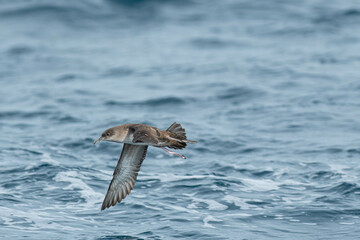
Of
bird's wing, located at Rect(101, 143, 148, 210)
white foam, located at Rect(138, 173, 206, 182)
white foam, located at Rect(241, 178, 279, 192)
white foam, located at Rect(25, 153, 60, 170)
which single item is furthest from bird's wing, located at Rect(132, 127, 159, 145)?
white foam, located at Rect(25, 153, 60, 170)

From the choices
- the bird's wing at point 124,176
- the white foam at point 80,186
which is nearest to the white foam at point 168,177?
the white foam at point 80,186

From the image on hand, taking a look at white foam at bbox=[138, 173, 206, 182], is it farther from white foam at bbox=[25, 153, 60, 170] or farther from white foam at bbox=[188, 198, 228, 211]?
white foam at bbox=[25, 153, 60, 170]

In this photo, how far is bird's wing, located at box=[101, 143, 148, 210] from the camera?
9.62 metres

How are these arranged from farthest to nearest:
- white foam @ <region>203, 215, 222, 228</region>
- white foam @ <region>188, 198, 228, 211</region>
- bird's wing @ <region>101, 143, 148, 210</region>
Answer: white foam @ <region>188, 198, 228, 211</region>, white foam @ <region>203, 215, 222, 228</region>, bird's wing @ <region>101, 143, 148, 210</region>

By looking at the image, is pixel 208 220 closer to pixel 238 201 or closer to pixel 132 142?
pixel 238 201

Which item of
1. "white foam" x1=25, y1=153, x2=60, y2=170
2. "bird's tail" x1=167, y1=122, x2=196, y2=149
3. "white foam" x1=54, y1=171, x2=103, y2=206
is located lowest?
"white foam" x1=54, y1=171, x2=103, y2=206

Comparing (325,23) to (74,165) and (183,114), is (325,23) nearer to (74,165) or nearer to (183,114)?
(183,114)

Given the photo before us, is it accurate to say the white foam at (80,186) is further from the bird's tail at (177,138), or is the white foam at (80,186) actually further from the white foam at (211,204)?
the bird's tail at (177,138)

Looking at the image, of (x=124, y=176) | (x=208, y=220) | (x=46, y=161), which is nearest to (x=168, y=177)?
(x=208, y=220)

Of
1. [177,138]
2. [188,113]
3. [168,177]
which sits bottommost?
[168,177]

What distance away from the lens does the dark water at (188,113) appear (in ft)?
34.8

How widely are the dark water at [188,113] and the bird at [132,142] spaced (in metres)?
0.69

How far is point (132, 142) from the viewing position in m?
8.38

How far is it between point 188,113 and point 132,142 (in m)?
7.94
